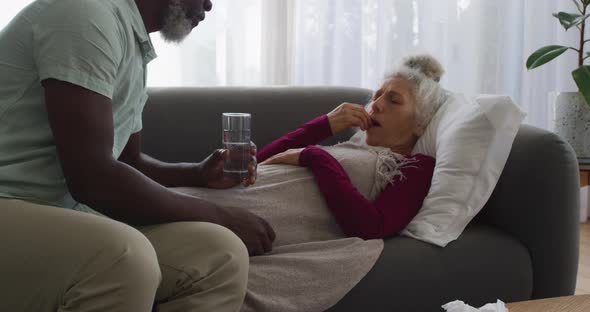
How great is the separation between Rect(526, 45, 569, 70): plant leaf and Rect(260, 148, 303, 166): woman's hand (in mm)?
1493

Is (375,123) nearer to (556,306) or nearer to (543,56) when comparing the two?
(556,306)

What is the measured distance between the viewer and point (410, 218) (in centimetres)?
170

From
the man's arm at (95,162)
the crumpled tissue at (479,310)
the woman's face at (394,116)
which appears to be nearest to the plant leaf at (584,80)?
the woman's face at (394,116)

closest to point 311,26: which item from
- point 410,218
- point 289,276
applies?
point 410,218

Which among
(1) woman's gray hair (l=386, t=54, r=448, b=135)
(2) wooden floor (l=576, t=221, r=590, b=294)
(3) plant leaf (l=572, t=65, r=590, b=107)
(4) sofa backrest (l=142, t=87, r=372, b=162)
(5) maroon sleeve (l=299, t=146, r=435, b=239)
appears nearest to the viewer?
(5) maroon sleeve (l=299, t=146, r=435, b=239)

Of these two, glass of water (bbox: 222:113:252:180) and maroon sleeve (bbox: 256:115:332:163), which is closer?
glass of water (bbox: 222:113:252:180)

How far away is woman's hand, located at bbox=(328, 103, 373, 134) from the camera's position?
187cm

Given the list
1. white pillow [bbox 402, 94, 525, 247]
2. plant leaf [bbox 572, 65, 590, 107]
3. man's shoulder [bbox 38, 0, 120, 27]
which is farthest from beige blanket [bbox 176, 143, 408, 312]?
plant leaf [bbox 572, 65, 590, 107]

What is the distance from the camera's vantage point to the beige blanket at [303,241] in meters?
1.43

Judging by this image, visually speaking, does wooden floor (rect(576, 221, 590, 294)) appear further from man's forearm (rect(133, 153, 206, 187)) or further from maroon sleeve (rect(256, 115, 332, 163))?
man's forearm (rect(133, 153, 206, 187))

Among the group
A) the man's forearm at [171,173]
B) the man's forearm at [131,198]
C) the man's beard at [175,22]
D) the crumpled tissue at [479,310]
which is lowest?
the crumpled tissue at [479,310]

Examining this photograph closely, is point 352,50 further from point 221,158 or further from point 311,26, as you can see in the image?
point 221,158

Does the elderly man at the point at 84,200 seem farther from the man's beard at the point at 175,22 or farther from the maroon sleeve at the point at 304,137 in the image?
the maroon sleeve at the point at 304,137

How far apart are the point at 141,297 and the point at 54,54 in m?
0.42
